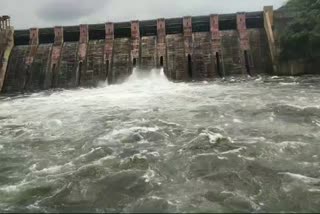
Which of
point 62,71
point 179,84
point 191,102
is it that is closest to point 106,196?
point 191,102

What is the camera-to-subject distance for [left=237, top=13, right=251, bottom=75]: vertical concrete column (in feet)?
91.8

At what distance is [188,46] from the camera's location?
29.3 m

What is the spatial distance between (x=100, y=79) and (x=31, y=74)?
4.73 meters

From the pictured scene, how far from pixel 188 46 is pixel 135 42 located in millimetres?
3785

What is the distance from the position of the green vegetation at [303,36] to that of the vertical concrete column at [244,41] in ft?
7.48

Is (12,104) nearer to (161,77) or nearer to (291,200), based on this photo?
(161,77)

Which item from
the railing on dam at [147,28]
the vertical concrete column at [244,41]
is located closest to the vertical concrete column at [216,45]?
the railing on dam at [147,28]

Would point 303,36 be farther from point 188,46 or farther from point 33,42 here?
point 33,42

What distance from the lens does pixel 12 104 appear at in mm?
21516

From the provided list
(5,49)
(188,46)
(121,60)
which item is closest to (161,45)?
(188,46)

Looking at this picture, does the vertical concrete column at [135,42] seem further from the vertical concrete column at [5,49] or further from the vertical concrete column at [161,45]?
the vertical concrete column at [5,49]

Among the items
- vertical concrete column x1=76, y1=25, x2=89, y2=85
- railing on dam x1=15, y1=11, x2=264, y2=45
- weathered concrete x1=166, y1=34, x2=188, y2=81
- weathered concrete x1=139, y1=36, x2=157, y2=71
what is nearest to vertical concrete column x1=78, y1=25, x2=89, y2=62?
vertical concrete column x1=76, y1=25, x2=89, y2=85

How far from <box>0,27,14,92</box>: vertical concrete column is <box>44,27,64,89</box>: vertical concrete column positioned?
116 inches

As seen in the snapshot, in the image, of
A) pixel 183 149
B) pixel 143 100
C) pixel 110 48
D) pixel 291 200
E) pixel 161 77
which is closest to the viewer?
pixel 291 200
